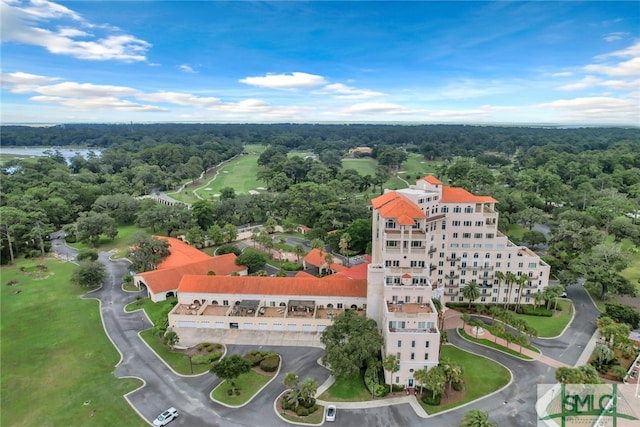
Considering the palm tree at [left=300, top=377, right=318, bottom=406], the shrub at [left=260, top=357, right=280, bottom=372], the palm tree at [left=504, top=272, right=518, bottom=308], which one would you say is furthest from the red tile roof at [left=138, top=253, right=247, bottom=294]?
the palm tree at [left=504, top=272, right=518, bottom=308]

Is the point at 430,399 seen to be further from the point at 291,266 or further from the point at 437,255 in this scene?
the point at 291,266

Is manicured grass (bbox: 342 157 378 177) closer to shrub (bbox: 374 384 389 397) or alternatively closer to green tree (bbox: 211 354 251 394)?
shrub (bbox: 374 384 389 397)

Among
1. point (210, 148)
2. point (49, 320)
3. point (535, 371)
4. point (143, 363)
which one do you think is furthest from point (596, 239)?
point (210, 148)

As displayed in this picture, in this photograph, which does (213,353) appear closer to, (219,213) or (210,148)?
(219,213)

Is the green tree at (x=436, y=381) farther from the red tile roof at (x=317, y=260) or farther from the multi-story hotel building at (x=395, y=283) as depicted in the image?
the red tile roof at (x=317, y=260)

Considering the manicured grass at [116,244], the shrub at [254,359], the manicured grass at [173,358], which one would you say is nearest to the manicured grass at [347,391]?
the shrub at [254,359]

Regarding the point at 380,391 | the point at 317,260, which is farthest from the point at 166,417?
the point at 317,260
